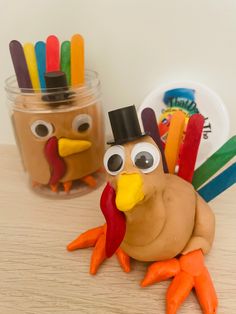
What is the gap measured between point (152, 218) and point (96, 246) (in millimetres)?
87

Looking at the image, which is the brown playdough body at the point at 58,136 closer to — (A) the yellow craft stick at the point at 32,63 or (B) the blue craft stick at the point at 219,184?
(A) the yellow craft stick at the point at 32,63

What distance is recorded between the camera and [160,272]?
314mm

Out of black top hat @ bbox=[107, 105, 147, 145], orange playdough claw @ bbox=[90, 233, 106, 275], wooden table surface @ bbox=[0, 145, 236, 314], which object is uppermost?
black top hat @ bbox=[107, 105, 147, 145]

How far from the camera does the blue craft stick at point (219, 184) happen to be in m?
0.35

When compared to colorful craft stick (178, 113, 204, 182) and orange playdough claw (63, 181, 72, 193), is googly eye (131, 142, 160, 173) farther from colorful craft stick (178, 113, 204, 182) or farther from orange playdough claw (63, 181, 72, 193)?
orange playdough claw (63, 181, 72, 193)

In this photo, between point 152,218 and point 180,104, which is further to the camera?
point 180,104

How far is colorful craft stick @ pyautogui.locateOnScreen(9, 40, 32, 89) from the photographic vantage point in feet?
1.36

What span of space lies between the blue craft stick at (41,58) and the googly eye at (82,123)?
59 millimetres

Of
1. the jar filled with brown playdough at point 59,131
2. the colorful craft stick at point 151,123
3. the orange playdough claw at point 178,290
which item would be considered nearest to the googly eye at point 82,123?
the jar filled with brown playdough at point 59,131

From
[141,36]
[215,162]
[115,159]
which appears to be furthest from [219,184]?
[141,36]

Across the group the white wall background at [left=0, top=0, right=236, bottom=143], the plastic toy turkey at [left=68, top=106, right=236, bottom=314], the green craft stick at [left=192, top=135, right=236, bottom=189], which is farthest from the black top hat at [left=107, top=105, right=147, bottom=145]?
the white wall background at [left=0, top=0, right=236, bottom=143]

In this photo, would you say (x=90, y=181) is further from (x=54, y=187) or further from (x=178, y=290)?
(x=178, y=290)

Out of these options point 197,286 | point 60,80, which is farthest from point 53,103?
point 197,286

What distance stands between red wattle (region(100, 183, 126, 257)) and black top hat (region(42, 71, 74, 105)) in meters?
0.17
